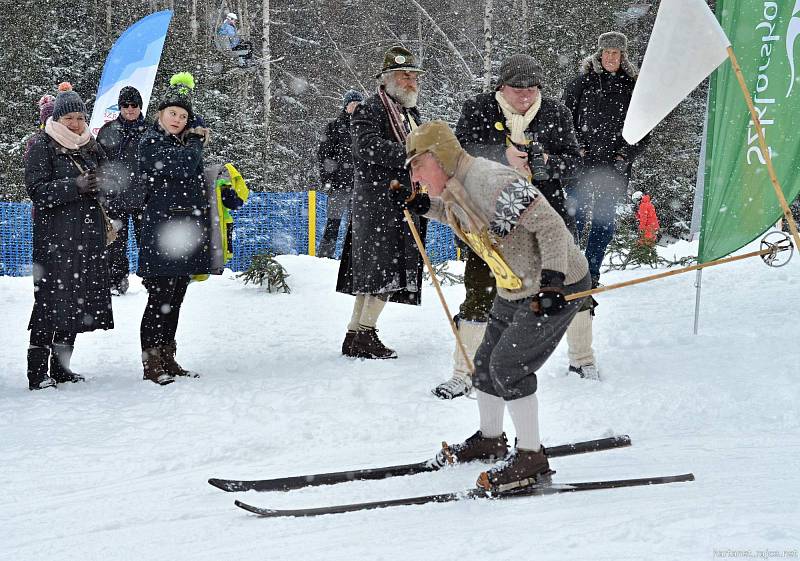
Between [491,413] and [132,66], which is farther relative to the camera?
[132,66]

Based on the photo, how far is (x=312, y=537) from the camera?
10.1 feet

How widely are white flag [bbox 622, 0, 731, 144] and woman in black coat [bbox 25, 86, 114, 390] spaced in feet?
11.2

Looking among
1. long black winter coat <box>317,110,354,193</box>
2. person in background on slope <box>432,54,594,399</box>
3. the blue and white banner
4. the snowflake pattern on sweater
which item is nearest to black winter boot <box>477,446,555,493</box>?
the snowflake pattern on sweater

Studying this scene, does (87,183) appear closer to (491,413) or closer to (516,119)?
(516,119)

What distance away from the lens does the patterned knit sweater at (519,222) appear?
Answer: 3.32 metres

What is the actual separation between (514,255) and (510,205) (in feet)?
0.87

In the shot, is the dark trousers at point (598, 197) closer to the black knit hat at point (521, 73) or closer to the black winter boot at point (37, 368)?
the black knit hat at point (521, 73)

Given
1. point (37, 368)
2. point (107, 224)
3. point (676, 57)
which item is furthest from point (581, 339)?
point (37, 368)

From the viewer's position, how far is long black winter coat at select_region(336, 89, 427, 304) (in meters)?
5.77

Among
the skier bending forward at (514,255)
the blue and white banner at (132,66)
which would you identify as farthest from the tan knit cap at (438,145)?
the blue and white banner at (132,66)

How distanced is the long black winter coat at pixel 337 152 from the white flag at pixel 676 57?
467 cm

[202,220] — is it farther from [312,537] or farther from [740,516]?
[740,516]

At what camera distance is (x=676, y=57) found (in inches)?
167

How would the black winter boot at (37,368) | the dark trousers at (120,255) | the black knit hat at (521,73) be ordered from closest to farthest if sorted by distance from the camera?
the black knit hat at (521,73) → the black winter boot at (37,368) → the dark trousers at (120,255)
